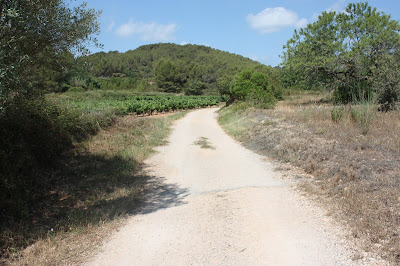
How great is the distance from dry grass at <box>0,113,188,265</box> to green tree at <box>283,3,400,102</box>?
18.4 m

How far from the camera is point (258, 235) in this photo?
428 cm

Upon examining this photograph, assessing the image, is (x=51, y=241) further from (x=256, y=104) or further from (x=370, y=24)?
(x=370, y=24)

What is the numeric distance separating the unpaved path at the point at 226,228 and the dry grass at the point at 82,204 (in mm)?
328

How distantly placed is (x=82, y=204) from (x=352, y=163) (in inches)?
245

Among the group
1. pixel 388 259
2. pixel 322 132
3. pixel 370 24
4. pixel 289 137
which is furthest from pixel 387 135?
pixel 370 24

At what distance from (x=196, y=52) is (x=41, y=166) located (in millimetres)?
157228

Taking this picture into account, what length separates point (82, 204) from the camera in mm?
6238

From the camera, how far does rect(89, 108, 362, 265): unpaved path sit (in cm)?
372

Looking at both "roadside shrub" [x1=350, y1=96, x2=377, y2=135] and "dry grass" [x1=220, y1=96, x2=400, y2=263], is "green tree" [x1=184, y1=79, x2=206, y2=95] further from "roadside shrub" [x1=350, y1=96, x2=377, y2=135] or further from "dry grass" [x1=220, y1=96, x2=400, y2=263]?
"roadside shrub" [x1=350, y1=96, x2=377, y2=135]

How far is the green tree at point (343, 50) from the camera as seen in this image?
22109 mm

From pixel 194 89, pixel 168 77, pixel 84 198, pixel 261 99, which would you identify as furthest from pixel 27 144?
pixel 168 77

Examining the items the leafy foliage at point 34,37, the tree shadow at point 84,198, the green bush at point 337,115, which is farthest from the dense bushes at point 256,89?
the leafy foliage at point 34,37

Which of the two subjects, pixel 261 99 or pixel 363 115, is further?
pixel 261 99

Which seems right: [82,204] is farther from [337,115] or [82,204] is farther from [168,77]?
[168,77]
